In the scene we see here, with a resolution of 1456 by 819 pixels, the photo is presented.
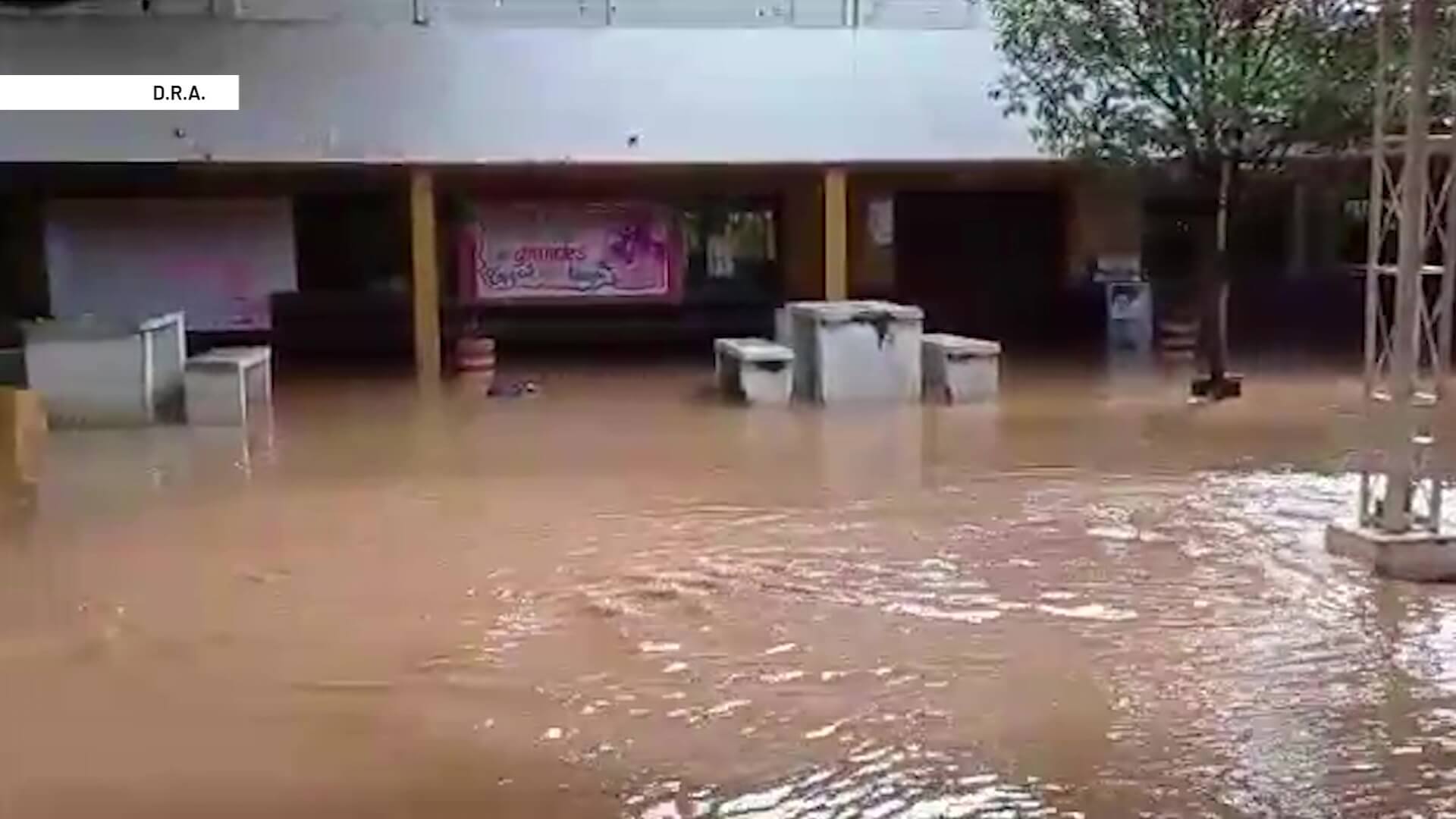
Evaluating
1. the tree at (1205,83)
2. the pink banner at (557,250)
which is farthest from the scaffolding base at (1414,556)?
the pink banner at (557,250)

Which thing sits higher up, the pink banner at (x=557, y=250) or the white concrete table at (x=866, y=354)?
the pink banner at (x=557, y=250)

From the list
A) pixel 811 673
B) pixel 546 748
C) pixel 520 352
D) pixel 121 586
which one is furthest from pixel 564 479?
pixel 520 352

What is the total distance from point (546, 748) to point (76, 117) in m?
14.5

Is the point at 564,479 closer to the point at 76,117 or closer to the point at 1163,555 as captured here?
the point at 1163,555

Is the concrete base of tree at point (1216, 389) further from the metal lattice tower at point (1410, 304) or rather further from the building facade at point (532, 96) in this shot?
the metal lattice tower at point (1410, 304)

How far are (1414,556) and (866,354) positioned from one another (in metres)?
7.93

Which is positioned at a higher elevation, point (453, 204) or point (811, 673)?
point (453, 204)

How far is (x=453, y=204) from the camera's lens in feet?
74.8

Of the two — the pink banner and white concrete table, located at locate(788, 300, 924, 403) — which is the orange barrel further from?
white concrete table, located at locate(788, 300, 924, 403)

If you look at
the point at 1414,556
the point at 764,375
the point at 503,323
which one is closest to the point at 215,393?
the point at 764,375

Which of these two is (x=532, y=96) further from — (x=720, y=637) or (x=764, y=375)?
(x=720, y=637)

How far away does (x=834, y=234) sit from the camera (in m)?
19.2

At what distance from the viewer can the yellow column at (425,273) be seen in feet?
62.6

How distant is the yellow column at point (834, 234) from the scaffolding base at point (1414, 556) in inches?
412
